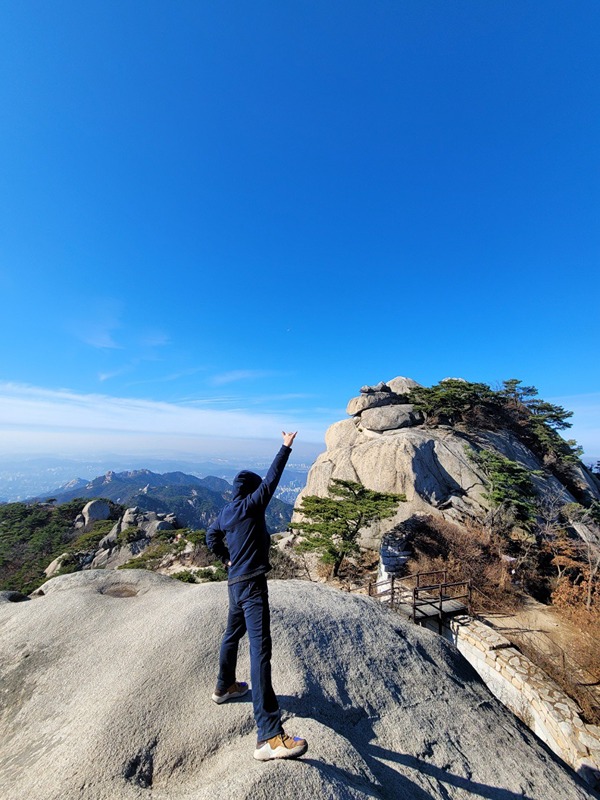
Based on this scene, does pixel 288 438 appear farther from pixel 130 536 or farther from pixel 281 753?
pixel 130 536

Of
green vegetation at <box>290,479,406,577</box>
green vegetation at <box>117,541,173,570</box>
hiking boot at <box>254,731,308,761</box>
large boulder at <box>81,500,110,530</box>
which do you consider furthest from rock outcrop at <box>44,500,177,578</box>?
hiking boot at <box>254,731,308,761</box>

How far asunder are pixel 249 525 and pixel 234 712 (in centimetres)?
233

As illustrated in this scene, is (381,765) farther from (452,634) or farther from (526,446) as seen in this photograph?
(526,446)

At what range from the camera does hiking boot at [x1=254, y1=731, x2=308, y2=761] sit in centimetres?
310

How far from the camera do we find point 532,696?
27.9 feet

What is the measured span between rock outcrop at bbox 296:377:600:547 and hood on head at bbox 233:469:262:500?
1629 centimetres

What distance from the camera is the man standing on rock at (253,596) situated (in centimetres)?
323

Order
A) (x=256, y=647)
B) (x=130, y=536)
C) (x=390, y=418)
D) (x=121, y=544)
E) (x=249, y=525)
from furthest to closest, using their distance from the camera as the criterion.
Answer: (x=130, y=536) < (x=121, y=544) < (x=390, y=418) < (x=249, y=525) < (x=256, y=647)

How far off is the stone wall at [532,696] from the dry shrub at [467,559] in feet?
11.1

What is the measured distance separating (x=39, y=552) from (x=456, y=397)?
41.3 metres

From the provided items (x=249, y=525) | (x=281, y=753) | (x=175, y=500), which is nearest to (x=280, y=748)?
(x=281, y=753)

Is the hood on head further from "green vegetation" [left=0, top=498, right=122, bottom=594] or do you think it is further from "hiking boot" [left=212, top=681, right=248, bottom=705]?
"green vegetation" [left=0, top=498, right=122, bottom=594]

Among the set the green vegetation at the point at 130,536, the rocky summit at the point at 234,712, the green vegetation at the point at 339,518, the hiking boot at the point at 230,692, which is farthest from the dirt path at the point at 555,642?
the green vegetation at the point at 130,536

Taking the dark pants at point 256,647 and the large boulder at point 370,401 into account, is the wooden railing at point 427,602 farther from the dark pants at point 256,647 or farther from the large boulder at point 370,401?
the large boulder at point 370,401
